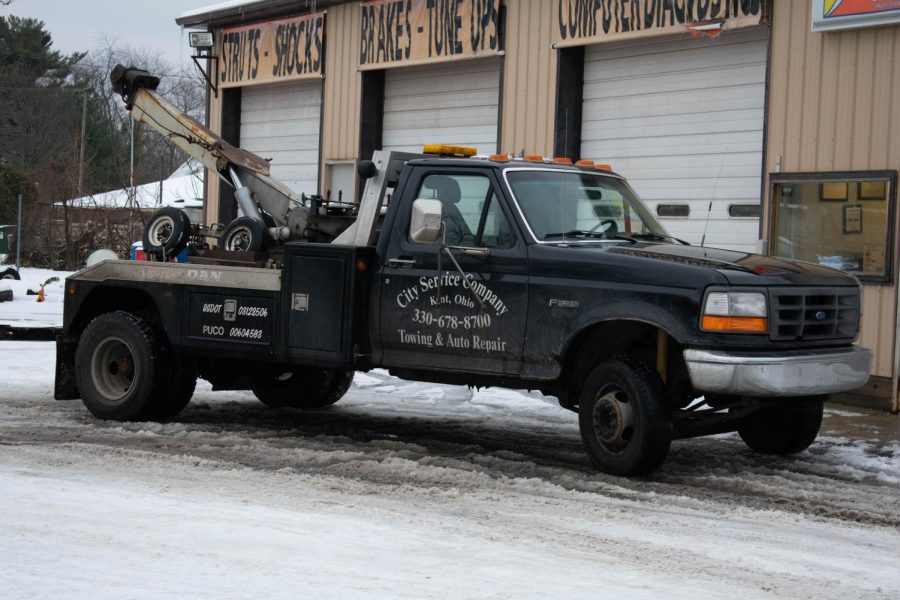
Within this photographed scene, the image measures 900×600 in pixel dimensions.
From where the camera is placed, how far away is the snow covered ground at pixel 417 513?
511 cm

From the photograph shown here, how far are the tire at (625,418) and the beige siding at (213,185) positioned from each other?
50.7 ft


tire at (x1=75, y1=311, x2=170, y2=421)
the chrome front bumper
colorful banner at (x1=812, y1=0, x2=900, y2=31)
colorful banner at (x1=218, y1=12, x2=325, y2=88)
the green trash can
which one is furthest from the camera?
the green trash can

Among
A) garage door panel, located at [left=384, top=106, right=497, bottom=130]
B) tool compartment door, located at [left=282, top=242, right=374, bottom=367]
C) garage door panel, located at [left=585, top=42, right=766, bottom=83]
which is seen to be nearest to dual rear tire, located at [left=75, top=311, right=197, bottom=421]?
tool compartment door, located at [left=282, top=242, right=374, bottom=367]

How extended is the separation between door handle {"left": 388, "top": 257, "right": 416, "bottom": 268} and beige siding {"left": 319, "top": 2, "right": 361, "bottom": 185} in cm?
1067

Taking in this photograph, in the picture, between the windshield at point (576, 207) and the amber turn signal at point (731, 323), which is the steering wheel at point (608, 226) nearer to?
the windshield at point (576, 207)

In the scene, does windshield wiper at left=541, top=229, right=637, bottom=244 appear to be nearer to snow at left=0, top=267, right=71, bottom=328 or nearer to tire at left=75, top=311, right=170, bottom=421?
tire at left=75, top=311, right=170, bottom=421

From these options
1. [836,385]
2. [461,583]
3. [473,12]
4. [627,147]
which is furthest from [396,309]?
[473,12]

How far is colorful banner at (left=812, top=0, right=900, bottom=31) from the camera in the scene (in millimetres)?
11945

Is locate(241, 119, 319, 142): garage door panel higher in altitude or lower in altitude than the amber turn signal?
higher

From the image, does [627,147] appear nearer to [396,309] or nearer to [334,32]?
[334,32]

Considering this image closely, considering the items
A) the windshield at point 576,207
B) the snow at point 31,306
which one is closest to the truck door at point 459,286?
the windshield at point 576,207

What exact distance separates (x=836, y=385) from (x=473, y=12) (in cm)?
1040

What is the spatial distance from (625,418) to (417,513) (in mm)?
1798

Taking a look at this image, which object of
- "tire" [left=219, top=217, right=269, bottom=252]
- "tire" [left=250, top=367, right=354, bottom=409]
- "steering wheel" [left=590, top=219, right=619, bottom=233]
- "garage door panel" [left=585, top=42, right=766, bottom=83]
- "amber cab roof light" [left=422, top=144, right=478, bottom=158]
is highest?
"garage door panel" [left=585, top=42, right=766, bottom=83]
